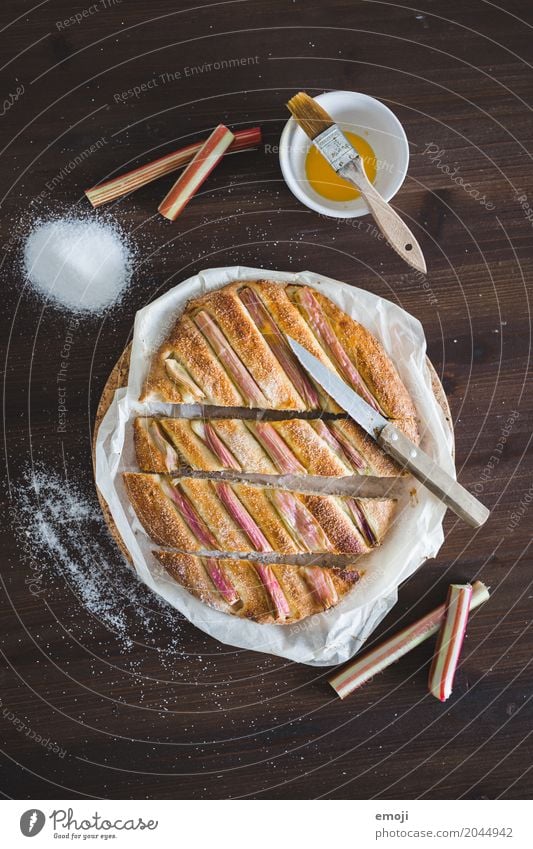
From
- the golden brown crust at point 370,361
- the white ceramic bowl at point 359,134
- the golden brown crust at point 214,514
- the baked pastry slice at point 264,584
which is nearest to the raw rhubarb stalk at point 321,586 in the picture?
the baked pastry slice at point 264,584

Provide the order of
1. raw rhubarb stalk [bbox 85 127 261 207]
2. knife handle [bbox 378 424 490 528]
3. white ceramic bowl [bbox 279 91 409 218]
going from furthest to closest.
A: raw rhubarb stalk [bbox 85 127 261 207] → white ceramic bowl [bbox 279 91 409 218] → knife handle [bbox 378 424 490 528]

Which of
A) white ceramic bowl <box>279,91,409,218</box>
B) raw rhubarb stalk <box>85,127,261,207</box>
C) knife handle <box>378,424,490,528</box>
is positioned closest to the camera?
knife handle <box>378,424,490,528</box>

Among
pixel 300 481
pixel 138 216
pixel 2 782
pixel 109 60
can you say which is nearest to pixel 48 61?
pixel 109 60

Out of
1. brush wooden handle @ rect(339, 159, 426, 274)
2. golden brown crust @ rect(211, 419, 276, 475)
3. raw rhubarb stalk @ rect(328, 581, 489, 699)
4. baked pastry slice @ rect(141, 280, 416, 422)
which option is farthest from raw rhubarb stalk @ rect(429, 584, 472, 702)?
brush wooden handle @ rect(339, 159, 426, 274)

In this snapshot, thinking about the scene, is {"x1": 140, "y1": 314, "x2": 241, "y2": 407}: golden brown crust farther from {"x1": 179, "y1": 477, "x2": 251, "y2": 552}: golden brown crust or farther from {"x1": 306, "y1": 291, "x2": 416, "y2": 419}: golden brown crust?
{"x1": 306, "y1": 291, "x2": 416, "y2": 419}: golden brown crust

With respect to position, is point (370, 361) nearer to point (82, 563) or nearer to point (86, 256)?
point (86, 256)

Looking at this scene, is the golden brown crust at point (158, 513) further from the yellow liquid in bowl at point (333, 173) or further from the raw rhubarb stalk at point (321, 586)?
the yellow liquid in bowl at point (333, 173)
